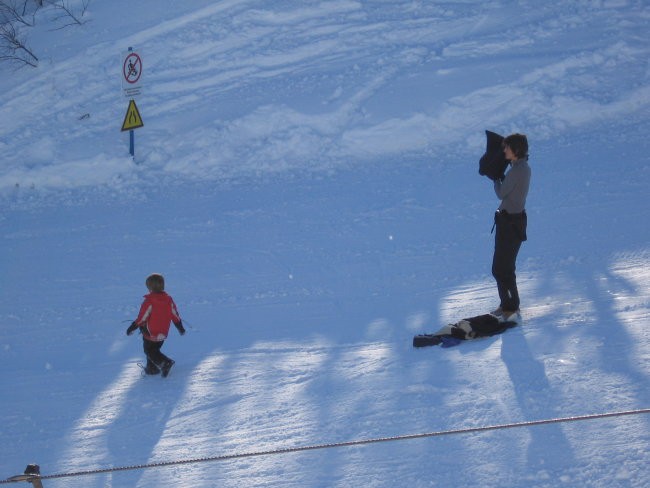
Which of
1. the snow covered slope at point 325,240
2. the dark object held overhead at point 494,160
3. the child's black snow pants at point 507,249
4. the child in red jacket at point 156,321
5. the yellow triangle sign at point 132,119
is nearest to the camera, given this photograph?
the snow covered slope at point 325,240

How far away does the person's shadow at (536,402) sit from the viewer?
4.73 metres

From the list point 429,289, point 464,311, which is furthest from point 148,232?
point 464,311

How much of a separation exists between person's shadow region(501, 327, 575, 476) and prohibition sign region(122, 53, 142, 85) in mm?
8543

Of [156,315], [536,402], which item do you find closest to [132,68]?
[156,315]

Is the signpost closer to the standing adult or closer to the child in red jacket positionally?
the child in red jacket

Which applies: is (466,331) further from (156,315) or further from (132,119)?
(132,119)

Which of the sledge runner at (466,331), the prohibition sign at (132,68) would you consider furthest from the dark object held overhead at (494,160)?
the prohibition sign at (132,68)

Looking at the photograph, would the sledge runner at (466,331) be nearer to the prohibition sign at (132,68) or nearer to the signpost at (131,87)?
the signpost at (131,87)

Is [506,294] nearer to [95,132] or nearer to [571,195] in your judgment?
[571,195]

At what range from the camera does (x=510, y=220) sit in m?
6.46

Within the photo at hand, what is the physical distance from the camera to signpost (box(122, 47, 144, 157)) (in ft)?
41.4

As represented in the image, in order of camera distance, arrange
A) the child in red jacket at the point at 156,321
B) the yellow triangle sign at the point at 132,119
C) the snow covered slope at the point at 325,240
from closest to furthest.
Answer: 1. the snow covered slope at the point at 325,240
2. the child in red jacket at the point at 156,321
3. the yellow triangle sign at the point at 132,119

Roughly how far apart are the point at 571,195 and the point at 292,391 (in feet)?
18.1

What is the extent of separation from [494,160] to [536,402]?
2.05 m
